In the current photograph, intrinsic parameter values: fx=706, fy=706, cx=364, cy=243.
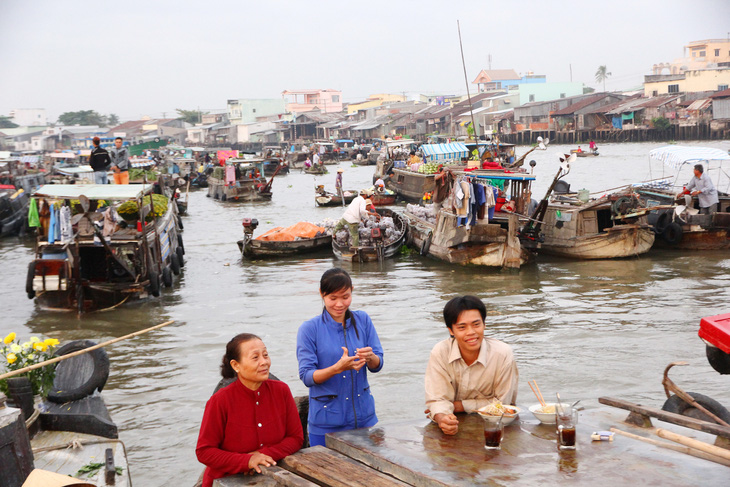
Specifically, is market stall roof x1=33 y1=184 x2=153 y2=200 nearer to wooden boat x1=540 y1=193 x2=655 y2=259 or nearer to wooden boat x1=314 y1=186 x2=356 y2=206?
wooden boat x1=540 y1=193 x2=655 y2=259

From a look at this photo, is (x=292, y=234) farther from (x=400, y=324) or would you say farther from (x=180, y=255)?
(x=400, y=324)

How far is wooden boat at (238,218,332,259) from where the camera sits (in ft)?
55.0

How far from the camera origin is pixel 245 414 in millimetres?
3066

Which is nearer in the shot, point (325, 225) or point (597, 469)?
point (597, 469)

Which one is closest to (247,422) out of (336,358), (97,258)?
(336,358)

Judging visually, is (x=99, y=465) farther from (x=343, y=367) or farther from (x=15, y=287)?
(x=15, y=287)

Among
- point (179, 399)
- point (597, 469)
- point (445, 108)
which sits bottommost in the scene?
point (179, 399)

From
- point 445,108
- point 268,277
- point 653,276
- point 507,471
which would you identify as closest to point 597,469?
point 507,471

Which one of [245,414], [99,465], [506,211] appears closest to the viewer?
[245,414]

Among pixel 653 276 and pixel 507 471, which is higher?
pixel 507 471

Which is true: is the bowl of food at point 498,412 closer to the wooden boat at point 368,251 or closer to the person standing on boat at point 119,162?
the wooden boat at point 368,251

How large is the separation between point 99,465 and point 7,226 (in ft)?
68.5

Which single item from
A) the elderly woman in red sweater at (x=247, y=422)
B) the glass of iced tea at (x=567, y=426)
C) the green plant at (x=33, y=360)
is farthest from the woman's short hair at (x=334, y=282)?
the green plant at (x=33, y=360)

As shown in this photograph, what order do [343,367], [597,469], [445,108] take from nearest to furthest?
[597,469]
[343,367]
[445,108]
